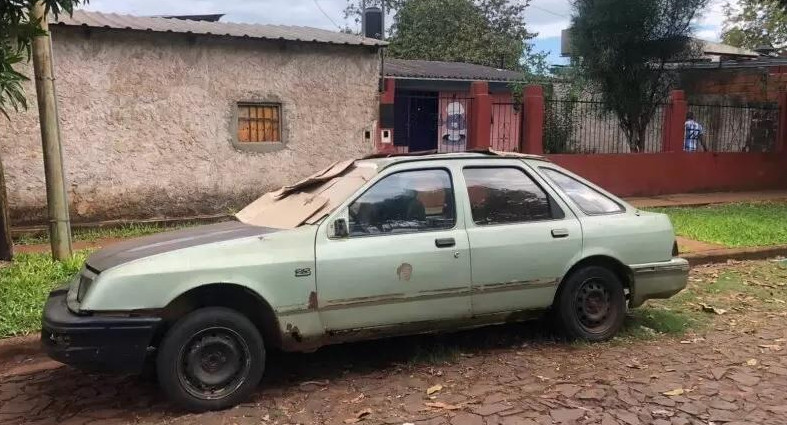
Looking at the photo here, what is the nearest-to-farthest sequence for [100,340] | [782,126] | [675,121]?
[100,340] < [675,121] < [782,126]

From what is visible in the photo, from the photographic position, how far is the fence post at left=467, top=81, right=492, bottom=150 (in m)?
12.9

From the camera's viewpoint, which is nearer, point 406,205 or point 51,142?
point 406,205

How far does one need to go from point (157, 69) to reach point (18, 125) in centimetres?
198

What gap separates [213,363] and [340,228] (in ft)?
3.69

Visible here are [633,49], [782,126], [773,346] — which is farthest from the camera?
[782,126]

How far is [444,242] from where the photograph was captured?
4699 millimetres

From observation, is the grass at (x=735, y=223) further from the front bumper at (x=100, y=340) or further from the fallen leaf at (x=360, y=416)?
the front bumper at (x=100, y=340)

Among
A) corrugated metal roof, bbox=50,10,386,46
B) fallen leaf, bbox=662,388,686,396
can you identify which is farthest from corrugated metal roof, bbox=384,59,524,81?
fallen leaf, bbox=662,388,686,396

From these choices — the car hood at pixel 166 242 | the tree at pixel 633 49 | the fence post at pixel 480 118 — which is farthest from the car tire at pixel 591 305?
the tree at pixel 633 49

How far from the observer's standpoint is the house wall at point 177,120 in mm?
9500

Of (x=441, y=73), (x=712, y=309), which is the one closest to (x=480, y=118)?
(x=441, y=73)

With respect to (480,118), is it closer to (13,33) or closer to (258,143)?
(258,143)

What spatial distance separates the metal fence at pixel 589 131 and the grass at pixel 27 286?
31.3 ft

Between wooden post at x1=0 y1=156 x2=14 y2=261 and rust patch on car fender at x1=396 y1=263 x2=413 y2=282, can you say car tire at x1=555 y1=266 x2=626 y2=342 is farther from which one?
wooden post at x1=0 y1=156 x2=14 y2=261
